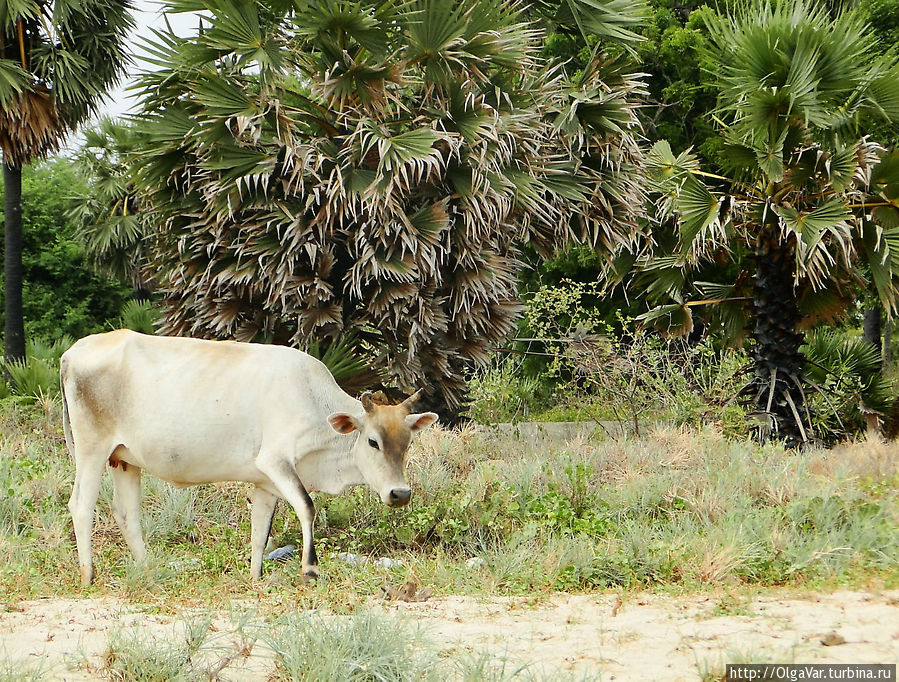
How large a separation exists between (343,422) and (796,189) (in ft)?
21.7

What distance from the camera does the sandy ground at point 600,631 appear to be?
14.0ft

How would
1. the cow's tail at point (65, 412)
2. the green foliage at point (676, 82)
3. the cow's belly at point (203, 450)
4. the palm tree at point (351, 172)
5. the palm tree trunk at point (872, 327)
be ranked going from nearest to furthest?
the cow's belly at point (203, 450), the cow's tail at point (65, 412), the palm tree at point (351, 172), the green foliage at point (676, 82), the palm tree trunk at point (872, 327)

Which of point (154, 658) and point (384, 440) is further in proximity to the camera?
point (384, 440)

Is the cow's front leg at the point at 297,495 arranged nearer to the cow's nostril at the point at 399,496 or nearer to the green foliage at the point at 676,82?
the cow's nostril at the point at 399,496

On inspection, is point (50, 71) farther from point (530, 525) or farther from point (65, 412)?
point (530, 525)

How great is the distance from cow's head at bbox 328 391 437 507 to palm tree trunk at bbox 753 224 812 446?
19.7 ft

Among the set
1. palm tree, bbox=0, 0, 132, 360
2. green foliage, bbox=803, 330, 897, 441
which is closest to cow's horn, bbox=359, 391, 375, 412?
green foliage, bbox=803, 330, 897, 441

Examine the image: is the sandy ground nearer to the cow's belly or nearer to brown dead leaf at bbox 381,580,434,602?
brown dead leaf at bbox 381,580,434,602

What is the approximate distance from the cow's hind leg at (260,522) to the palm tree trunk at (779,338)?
634 cm

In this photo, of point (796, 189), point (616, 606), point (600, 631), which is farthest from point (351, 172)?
point (600, 631)

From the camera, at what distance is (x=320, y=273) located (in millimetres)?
9727

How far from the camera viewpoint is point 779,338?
10898mm

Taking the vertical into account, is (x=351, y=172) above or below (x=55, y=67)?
below

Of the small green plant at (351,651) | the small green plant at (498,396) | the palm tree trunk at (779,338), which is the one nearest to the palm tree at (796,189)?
the palm tree trunk at (779,338)
